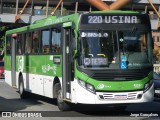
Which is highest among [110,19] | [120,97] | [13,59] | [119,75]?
[110,19]

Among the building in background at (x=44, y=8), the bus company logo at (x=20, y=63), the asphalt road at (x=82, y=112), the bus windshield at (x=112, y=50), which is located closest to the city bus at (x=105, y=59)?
the bus windshield at (x=112, y=50)

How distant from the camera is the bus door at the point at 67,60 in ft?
44.7

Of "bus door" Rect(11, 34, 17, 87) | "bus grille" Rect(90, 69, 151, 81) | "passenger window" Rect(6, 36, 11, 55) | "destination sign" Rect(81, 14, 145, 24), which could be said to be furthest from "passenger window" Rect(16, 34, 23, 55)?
"bus grille" Rect(90, 69, 151, 81)

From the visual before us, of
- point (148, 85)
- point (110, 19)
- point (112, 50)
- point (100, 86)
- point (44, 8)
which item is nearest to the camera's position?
point (100, 86)

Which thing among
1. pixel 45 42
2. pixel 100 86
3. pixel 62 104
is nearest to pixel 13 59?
pixel 45 42

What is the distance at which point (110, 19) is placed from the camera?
43.3 feet

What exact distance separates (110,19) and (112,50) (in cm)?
97

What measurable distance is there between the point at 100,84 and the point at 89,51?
3.22ft

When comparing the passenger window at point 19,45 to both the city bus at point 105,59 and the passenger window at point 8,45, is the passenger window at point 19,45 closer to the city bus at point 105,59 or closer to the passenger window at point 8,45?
the passenger window at point 8,45

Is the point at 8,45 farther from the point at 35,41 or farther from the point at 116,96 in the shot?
the point at 116,96

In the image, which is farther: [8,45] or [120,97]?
[8,45]

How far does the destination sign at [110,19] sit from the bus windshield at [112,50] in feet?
0.96

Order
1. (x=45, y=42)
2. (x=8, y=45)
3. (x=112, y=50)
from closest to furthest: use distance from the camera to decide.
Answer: (x=112, y=50) → (x=45, y=42) → (x=8, y=45)

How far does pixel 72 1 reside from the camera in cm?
7081
